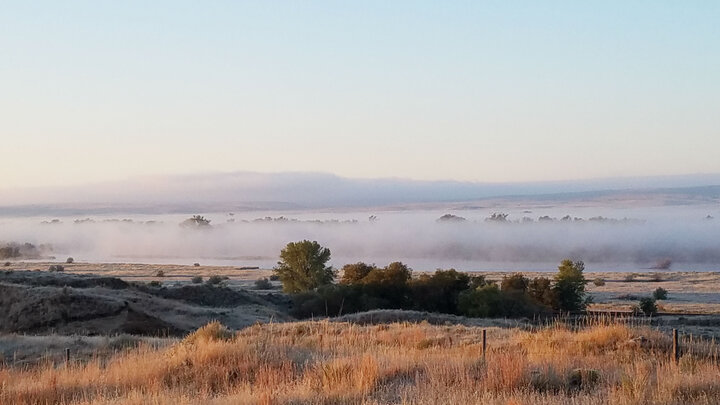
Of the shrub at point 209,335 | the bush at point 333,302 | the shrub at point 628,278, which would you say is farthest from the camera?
the shrub at point 628,278

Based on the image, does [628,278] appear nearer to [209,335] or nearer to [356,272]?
[356,272]

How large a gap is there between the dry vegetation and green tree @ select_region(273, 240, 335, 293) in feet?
157

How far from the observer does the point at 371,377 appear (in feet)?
35.3

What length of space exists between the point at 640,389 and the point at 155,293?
39.5 metres

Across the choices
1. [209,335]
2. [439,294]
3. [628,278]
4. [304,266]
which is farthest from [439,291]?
[628,278]

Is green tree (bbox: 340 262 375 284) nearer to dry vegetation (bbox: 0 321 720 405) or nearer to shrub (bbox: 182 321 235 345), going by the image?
shrub (bbox: 182 321 235 345)

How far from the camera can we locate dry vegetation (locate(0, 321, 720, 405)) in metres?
9.53

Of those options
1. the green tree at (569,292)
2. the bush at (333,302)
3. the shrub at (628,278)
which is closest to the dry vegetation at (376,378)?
the bush at (333,302)

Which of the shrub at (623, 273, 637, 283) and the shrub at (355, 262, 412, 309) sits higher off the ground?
the shrub at (355, 262, 412, 309)

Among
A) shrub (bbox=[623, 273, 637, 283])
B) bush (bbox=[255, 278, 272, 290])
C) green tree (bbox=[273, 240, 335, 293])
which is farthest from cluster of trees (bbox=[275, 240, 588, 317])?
shrub (bbox=[623, 273, 637, 283])

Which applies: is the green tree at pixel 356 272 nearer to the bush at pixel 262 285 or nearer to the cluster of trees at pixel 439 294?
the cluster of trees at pixel 439 294

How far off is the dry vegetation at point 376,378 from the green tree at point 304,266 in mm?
47922

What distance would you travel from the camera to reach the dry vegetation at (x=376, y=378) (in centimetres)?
953

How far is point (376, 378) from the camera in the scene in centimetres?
1098
